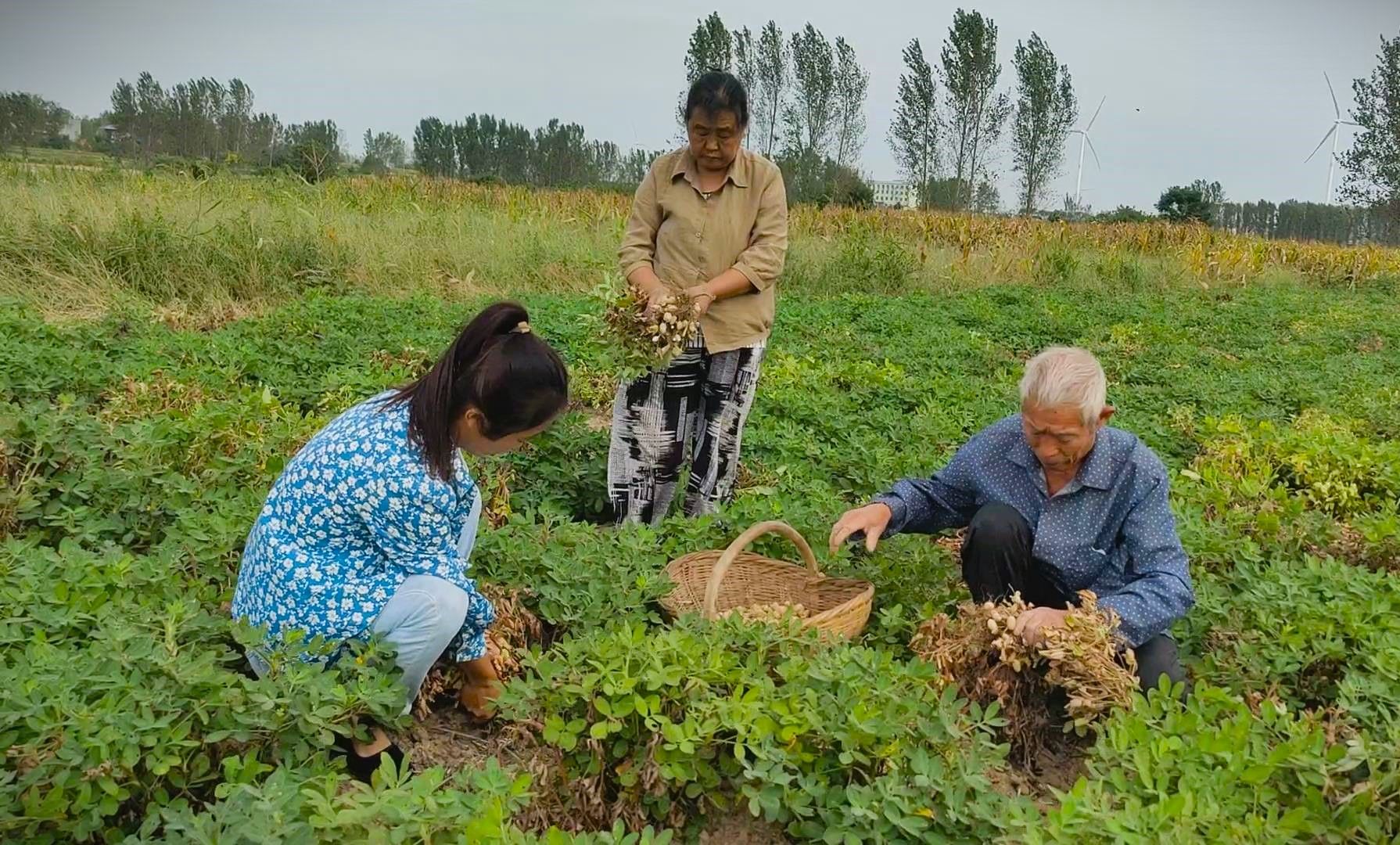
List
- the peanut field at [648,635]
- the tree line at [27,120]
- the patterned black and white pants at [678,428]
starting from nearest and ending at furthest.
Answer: the peanut field at [648,635]
the patterned black and white pants at [678,428]
the tree line at [27,120]

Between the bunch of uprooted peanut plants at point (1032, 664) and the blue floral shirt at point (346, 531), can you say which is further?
the blue floral shirt at point (346, 531)

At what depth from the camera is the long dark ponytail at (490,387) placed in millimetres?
2586

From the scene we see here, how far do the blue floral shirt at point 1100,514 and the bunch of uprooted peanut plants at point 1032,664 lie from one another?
16 cm

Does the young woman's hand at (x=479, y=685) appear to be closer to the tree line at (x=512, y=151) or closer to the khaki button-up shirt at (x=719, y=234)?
the khaki button-up shirt at (x=719, y=234)

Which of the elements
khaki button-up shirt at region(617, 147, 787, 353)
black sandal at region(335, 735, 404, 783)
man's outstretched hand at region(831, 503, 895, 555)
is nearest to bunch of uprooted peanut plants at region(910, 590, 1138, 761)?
man's outstretched hand at region(831, 503, 895, 555)

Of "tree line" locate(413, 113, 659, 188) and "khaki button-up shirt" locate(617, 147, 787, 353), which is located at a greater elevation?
"tree line" locate(413, 113, 659, 188)

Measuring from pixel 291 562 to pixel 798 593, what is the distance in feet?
5.45

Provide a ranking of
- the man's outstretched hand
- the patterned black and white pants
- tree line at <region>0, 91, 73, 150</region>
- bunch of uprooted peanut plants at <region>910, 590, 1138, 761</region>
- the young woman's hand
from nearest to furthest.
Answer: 1. bunch of uprooted peanut plants at <region>910, 590, 1138, 761</region>
2. the young woman's hand
3. the man's outstretched hand
4. the patterned black and white pants
5. tree line at <region>0, 91, 73, 150</region>

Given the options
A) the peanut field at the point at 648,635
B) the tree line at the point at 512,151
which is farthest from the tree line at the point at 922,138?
the peanut field at the point at 648,635

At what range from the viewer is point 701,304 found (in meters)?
4.04

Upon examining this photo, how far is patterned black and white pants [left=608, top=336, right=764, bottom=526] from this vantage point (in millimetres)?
4344

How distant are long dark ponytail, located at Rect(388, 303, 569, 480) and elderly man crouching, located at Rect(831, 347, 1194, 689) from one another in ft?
3.40

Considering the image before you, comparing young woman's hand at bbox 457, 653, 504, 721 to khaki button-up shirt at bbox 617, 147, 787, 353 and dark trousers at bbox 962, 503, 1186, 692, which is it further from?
khaki button-up shirt at bbox 617, 147, 787, 353

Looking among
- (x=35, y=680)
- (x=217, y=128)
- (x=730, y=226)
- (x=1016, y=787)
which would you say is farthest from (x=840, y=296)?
(x=217, y=128)
